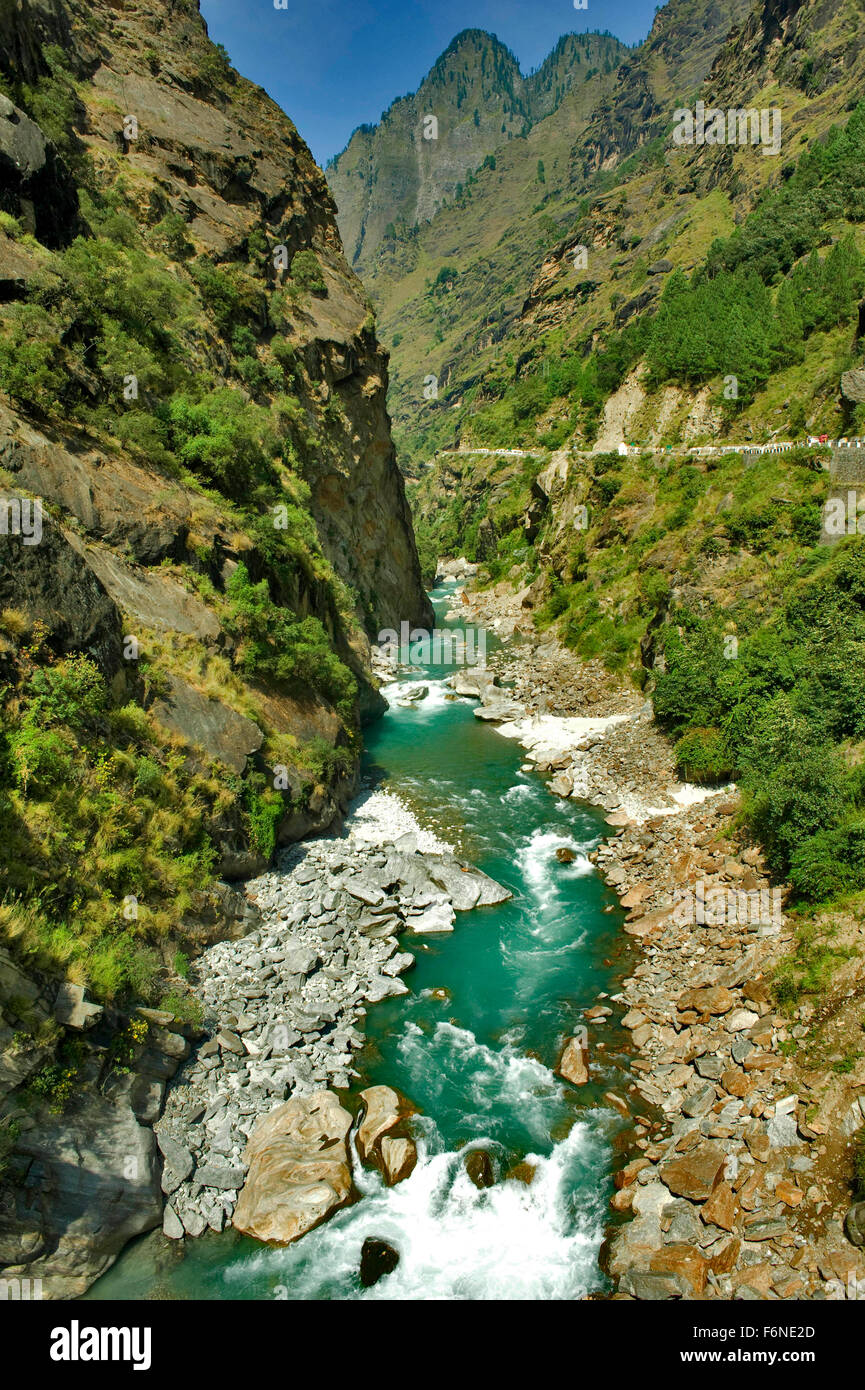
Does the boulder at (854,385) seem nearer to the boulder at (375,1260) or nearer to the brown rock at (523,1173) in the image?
the brown rock at (523,1173)

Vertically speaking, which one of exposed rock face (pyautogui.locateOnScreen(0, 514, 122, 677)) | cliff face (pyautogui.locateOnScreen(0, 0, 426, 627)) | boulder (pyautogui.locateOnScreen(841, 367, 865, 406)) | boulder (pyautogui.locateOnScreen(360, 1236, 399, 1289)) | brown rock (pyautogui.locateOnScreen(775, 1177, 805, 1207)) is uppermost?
cliff face (pyautogui.locateOnScreen(0, 0, 426, 627))

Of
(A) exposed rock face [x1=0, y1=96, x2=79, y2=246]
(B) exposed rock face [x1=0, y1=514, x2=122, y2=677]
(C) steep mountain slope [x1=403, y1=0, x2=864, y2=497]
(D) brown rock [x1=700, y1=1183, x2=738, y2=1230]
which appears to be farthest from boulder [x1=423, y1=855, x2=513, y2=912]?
(C) steep mountain slope [x1=403, y1=0, x2=864, y2=497]

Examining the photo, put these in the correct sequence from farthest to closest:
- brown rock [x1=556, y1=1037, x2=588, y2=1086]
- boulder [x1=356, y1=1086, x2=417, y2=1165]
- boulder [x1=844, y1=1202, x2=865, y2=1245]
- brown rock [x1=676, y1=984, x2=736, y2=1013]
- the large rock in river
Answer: brown rock [x1=676, y1=984, x2=736, y2=1013], brown rock [x1=556, y1=1037, x2=588, y2=1086], boulder [x1=356, y1=1086, x2=417, y2=1165], the large rock in river, boulder [x1=844, y1=1202, x2=865, y2=1245]

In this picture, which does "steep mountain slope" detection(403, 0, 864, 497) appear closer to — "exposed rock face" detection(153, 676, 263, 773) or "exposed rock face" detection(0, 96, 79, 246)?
"exposed rock face" detection(153, 676, 263, 773)


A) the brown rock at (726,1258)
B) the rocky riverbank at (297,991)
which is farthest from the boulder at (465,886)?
the brown rock at (726,1258)

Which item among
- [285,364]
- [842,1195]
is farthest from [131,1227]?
[285,364]

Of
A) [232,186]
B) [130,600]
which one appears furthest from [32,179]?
[232,186]
